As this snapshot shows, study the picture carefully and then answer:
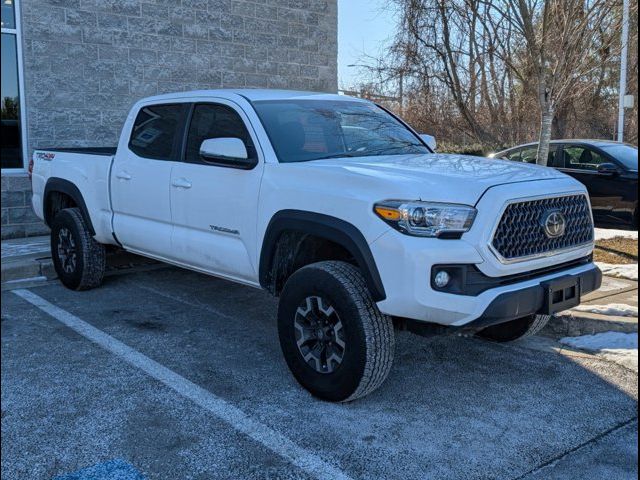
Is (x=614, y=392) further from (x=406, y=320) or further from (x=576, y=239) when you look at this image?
(x=406, y=320)

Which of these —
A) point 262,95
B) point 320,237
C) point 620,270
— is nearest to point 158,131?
point 262,95

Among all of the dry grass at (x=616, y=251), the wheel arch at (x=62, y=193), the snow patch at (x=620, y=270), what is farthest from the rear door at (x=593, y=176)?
the wheel arch at (x=62, y=193)

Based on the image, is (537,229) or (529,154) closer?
(537,229)

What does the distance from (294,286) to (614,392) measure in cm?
218

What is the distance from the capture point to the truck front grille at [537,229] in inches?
144

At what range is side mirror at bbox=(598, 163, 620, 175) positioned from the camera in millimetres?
9922

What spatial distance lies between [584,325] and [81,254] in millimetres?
4665

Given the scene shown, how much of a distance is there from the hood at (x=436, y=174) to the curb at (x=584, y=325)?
1.72 meters

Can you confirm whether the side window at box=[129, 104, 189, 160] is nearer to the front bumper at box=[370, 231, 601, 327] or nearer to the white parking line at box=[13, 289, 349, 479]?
the white parking line at box=[13, 289, 349, 479]

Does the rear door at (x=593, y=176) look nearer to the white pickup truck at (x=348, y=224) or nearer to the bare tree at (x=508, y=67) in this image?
the bare tree at (x=508, y=67)

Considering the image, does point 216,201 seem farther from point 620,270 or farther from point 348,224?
point 620,270

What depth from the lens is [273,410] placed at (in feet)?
13.0

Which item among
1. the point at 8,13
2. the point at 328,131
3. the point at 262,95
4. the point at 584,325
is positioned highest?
the point at 8,13

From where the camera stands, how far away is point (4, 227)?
9.02m
